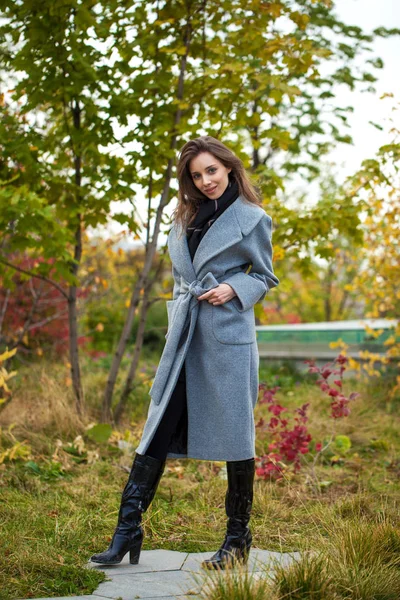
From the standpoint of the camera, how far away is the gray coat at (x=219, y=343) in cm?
283

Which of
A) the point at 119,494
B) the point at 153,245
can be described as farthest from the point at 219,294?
the point at 153,245

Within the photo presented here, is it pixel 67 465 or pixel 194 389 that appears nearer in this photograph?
pixel 194 389

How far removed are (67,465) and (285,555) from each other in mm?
1963

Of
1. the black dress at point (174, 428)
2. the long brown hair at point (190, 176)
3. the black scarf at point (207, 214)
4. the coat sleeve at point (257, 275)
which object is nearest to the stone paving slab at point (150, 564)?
the black dress at point (174, 428)

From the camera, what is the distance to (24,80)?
479cm

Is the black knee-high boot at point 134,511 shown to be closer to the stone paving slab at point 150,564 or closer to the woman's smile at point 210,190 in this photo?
the stone paving slab at point 150,564

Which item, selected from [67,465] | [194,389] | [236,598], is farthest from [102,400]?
[236,598]

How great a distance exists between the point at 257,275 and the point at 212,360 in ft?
1.36

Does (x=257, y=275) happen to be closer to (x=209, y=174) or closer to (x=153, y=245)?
(x=209, y=174)

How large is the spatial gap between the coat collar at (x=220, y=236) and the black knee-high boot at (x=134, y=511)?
0.78m

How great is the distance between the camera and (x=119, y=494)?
3955 mm

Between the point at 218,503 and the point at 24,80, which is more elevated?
the point at 24,80

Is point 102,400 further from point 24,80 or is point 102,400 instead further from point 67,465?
point 24,80

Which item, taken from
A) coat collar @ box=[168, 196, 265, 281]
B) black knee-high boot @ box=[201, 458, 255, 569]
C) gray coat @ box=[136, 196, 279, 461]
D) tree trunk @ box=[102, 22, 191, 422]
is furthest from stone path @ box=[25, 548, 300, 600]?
tree trunk @ box=[102, 22, 191, 422]
